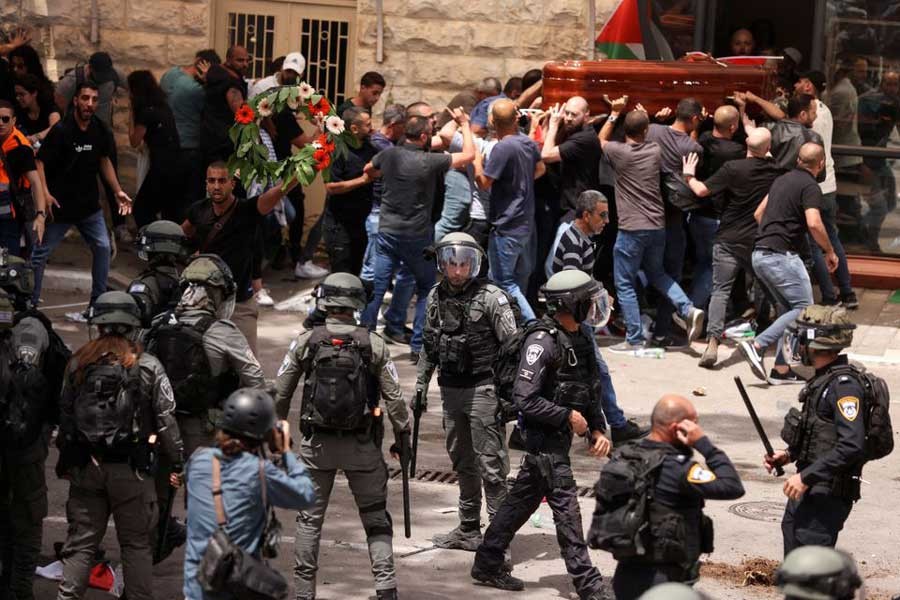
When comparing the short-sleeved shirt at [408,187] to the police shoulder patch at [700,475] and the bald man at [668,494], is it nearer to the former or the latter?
the bald man at [668,494]

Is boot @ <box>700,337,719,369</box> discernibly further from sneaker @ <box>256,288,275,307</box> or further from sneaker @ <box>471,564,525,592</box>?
sneaker @ <box>471,564,525,592</box>

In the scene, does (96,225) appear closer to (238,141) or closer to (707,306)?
(238,141)

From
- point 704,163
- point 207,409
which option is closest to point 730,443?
point 704,163

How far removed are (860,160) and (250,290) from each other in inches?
312

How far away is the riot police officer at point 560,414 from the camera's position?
8039 millimetres

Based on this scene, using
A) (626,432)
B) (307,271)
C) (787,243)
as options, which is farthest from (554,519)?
(307,271)

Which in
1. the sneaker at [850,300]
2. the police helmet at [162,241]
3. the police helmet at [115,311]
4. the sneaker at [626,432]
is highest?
the police helmet at [162,241]

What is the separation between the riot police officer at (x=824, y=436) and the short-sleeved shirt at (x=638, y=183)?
5.58 meters

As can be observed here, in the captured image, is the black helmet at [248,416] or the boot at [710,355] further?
the boot at [710,355]

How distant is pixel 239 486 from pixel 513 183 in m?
6.95

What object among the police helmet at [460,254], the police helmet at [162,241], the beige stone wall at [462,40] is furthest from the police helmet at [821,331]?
the beige stone wall at [462,40]

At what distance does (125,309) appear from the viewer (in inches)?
297

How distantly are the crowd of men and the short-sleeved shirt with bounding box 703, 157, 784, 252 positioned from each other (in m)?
0.03

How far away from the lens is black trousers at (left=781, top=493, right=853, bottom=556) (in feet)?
24.8
